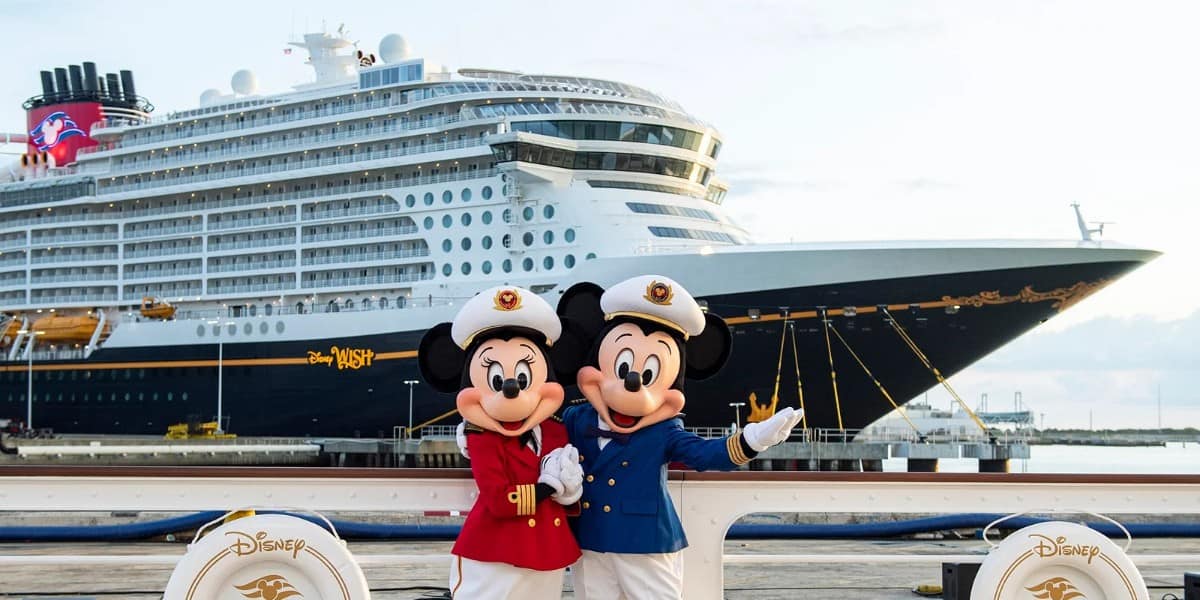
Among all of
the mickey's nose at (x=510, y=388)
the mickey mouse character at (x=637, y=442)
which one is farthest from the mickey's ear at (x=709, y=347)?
the mickey's nose at (x=510, y=388)

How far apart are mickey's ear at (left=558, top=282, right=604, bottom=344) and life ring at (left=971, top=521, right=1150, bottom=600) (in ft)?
5.16

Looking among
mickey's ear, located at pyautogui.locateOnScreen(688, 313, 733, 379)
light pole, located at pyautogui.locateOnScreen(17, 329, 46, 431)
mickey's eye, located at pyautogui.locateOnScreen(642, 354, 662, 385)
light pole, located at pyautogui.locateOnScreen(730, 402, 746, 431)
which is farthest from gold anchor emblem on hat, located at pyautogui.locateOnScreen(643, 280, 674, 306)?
light pole, located at pyautogui.locateOnScreen(17, 329, 46, 431)

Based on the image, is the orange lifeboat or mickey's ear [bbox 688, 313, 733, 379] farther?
the orange lifeboat

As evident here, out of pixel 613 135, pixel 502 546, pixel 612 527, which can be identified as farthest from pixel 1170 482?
pixel 613 135

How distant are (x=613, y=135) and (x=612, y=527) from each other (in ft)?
73.7

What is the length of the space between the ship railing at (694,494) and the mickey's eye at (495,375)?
12.8 inches

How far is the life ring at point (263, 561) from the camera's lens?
4.20 meters

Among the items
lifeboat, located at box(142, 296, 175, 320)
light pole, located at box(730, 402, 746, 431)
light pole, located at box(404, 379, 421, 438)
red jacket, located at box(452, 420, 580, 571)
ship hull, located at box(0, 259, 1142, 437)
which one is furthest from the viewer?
lifeboat, located at box(142, 296, 175, 320)

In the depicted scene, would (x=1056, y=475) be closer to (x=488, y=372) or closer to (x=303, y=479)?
(x=488, y=372)

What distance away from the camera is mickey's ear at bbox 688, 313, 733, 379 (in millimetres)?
4992

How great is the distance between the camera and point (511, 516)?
14.2 feet

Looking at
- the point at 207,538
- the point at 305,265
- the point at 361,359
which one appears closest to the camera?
the point at 207,538

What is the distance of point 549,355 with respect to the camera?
186 inches

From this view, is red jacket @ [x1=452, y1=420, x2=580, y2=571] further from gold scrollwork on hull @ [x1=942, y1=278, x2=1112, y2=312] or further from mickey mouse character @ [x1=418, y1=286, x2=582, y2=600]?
gold scrollwork on hull @ [x1=942, y1=278, x2=1112, y2=312]
